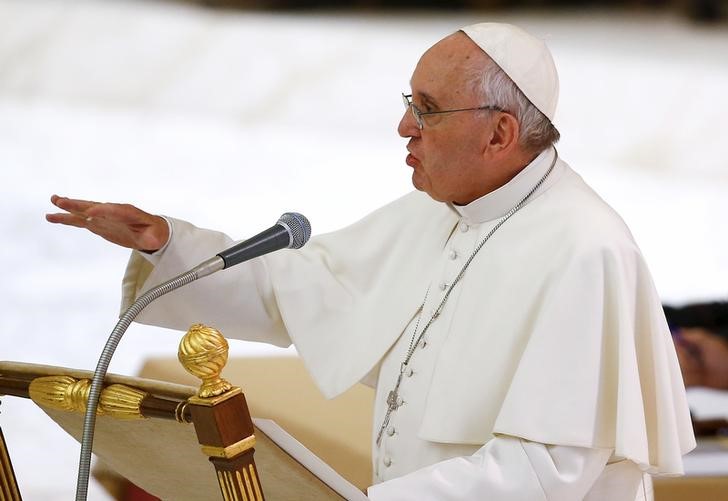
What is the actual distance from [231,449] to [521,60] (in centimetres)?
115

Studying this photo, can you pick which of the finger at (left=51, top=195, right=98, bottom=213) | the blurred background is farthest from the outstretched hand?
the blurred background

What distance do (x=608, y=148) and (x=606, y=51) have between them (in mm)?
1753

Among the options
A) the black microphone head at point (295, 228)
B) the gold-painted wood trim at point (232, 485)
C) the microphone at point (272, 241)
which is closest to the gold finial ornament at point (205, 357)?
the gold-painted wood trim at point (232, 485)

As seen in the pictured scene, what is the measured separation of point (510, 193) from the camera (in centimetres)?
277

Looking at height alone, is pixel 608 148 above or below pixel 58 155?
below

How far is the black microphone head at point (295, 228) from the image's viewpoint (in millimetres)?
2232

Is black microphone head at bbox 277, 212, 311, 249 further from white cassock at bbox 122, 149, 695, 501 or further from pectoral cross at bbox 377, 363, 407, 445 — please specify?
pectoral cross at bbox 377, 363, 407, 445

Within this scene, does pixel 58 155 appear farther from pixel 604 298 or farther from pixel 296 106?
pixel 604 298

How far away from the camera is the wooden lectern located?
1.93m

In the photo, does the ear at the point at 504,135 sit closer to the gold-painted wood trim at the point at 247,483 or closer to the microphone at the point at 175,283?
the microphone at the point at 175,283

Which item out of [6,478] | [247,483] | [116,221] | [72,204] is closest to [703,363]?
[116,221]

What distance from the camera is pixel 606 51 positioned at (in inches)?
478

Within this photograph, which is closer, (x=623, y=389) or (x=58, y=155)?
(x=623, y=389)

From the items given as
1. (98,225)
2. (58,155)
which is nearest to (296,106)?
(58,155)
